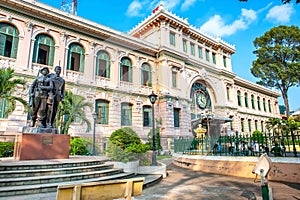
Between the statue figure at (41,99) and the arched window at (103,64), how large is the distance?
10.5 meters

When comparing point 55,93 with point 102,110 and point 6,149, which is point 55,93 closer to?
point 6,149

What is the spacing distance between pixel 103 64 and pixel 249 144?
13378 millimetres

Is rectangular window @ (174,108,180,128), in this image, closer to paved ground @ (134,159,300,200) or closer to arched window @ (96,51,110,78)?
arched window @ (96,51,110,78)

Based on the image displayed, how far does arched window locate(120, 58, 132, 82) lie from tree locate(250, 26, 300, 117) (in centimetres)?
1741

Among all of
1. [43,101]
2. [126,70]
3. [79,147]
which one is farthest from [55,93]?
[126,70]

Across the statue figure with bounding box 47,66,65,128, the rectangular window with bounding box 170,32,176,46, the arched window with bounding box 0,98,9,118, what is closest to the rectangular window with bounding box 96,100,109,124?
the arched window with bounding box 0,98,9,118

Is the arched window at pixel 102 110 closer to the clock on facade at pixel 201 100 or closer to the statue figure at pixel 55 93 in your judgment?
the statue figure at pixel 55 93

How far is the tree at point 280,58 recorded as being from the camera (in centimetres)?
2368

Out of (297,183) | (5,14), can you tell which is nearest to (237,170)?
(297,183)

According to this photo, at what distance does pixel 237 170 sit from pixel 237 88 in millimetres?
27251

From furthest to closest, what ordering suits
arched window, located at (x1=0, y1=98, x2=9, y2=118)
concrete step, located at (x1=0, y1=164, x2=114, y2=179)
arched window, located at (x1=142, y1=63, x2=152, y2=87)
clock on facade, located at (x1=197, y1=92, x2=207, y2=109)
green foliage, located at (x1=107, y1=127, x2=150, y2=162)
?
clock on facade, located at (x1=197, y1=92, x2=207, y2=109) → arched window, located at (x1=142, y1=63, x2=152, y2=87) → arched window, located at (x1=0, y1=98, x2=9, y2=118) → green foliage, located at (x1=107, y1=127, x2=150, y2=162) → concrete step, located at (x1=0, y1=164, x2=114, y2=179)

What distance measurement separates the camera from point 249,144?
9.38 meters

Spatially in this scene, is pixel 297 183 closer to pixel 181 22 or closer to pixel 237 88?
pixel 181 22

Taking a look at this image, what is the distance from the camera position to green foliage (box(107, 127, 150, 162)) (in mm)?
8125
